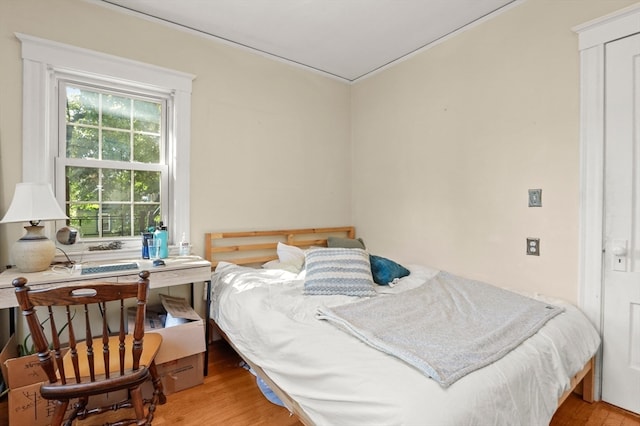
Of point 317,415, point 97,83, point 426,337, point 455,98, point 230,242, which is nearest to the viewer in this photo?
point 317,415

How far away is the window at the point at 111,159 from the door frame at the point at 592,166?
3.02m

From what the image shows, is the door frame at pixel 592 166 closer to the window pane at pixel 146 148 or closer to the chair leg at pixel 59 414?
the chair leg at pixel 59 414

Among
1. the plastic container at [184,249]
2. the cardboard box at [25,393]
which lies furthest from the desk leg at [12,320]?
the plastic container at [184,249]

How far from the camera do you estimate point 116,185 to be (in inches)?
97.3

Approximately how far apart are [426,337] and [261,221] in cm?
201

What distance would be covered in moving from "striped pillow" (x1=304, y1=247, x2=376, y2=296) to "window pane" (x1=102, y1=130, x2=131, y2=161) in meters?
1.66

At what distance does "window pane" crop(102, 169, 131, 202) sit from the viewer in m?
2.43

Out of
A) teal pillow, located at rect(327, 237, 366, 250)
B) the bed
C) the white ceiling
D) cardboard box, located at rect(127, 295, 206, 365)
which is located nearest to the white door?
the bed

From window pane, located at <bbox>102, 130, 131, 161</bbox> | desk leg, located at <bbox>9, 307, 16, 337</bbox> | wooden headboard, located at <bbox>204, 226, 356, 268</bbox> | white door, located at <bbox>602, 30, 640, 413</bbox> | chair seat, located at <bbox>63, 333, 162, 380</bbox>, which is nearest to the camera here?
chair seat, located at <bbox>63, 333, 162, 380</bbox>

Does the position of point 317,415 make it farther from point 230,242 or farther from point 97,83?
point 97,83

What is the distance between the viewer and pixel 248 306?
1.96 m

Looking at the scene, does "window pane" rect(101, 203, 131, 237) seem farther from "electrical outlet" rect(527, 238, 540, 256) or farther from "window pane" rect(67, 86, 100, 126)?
"electrical outlet" rect(527, 238, 540, 256)

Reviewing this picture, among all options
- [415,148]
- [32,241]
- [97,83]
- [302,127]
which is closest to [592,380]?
[415,148]

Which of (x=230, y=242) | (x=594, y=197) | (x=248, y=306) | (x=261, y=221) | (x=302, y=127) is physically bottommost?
(x=248, y=306)
